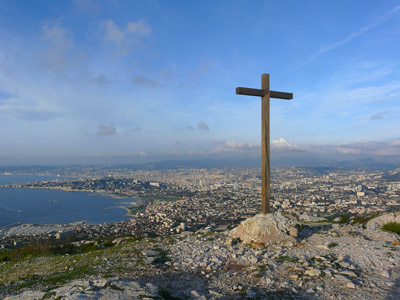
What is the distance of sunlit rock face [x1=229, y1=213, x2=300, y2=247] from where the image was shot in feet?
26.0

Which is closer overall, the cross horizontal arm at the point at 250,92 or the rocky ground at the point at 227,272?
the rocky ground at the point at 227,272

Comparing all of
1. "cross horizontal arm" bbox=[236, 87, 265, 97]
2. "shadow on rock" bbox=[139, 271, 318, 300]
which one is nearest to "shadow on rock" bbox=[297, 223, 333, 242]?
"shadow on rock" bbox=[139, 271, 318, 300]

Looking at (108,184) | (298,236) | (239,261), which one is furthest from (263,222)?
(108,184)

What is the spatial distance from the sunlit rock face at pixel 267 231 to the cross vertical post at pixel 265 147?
513 millimetres

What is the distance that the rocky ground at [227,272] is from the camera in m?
4.41

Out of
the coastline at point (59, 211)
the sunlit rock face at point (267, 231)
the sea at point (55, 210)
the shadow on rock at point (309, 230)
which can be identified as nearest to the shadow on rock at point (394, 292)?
the sunlit rock face at point (267, 231)

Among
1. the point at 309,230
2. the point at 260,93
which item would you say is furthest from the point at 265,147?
the point at 309,230

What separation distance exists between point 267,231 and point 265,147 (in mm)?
2871

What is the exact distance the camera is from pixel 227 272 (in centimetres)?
565

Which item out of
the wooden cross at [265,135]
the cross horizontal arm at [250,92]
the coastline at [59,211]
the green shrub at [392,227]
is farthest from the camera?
the coastline at [59,211]

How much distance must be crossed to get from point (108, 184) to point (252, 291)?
263 feet

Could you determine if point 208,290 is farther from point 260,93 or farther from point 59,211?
point 59,211

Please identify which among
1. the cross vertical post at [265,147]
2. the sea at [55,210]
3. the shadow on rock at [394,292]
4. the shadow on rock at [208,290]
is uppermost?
the cross vertical post at [265,147]

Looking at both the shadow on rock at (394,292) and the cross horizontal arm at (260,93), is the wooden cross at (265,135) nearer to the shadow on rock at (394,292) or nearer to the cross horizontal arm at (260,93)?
the cross horizontal arm at (260,93)
